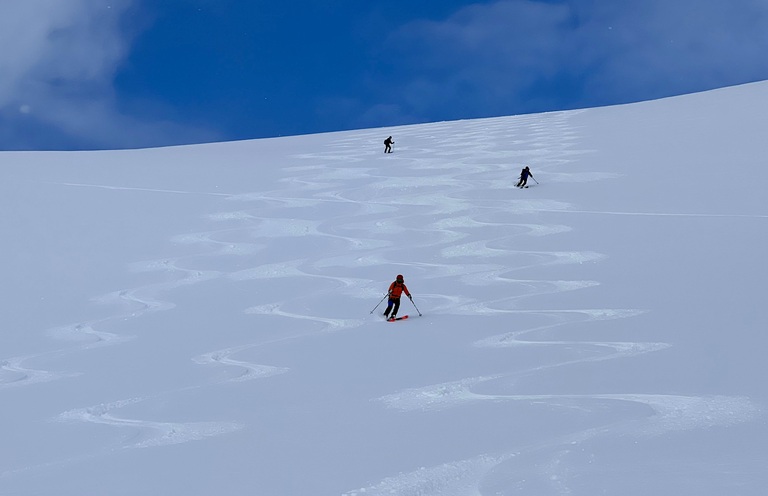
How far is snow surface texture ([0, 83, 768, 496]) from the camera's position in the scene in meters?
5.41

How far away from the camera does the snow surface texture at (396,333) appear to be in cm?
541

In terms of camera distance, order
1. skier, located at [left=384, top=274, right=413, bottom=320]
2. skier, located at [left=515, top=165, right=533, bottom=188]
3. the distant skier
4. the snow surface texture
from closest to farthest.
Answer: the snow surface texture < skier, located at [left=384, top=274, right=413, bottom=320] < skier, located at [left=515, top=165, right=533, bottom=188] < the distant skier

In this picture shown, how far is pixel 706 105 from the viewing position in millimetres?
29234

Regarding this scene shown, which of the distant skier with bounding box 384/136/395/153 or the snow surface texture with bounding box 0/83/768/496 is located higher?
the distant skier with bounding box 384/136/395/153

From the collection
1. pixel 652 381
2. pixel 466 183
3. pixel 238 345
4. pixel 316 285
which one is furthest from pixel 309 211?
pixel 652 381

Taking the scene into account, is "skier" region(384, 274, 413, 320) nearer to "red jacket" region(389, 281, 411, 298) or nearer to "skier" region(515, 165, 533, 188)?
"red jacket" region(389, 281, 411, 298)

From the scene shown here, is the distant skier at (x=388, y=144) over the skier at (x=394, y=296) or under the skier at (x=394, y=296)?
over

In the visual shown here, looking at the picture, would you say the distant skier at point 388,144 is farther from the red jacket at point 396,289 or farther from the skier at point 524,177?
the red jacket at point 396,289

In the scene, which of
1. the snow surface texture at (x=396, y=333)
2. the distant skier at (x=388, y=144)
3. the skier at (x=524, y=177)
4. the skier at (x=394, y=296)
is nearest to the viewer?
the snow surface texture at (x=396, y=333)

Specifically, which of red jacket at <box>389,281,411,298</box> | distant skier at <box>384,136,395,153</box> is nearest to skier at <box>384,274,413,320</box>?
red jacket at <box>389,281,411,298</box>

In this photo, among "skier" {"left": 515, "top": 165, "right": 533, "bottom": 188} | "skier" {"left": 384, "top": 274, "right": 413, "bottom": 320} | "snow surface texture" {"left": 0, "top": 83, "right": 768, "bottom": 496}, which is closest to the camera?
"snow surface texture" {"left": 0, "top": 83, "right": 768, "bottom": 496}

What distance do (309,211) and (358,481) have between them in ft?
38.9

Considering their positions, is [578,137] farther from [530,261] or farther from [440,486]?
[440,486]

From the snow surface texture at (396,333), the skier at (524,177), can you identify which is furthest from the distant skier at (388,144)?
the skier at (524,177)
